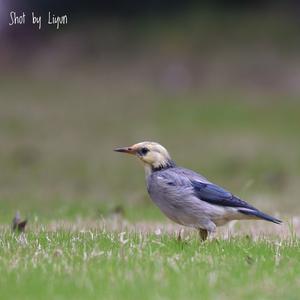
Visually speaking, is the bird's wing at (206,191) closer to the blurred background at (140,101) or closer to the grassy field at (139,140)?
the grassy field at (139,140)

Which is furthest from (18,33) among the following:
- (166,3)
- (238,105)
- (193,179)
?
(193,179)

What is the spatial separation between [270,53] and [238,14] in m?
2.96

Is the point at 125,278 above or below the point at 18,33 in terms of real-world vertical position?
below

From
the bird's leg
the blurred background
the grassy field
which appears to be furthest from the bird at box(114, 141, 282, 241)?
the blurred background

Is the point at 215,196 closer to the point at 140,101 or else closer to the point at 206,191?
the point at 206,191

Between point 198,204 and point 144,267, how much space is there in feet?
6.85

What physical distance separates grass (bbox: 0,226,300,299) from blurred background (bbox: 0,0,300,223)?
4.04m

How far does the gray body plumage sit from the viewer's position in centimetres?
901


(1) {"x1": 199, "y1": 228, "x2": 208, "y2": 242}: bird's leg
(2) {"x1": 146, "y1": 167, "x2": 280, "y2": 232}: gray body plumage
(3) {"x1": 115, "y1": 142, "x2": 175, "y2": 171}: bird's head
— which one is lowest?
(1) {"x1": 199, "y1": 228, "x2": 208, "y2": 242}: bird's leg

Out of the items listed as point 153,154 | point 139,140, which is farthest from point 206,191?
point 139,140

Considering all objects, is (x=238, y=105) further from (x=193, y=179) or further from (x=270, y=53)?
(x=193, y=179)

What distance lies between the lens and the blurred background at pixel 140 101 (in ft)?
55.6

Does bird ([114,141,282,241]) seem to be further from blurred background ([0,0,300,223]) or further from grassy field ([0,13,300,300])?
blurred background ([0,0,300,223])

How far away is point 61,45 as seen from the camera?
31984 millimetres
